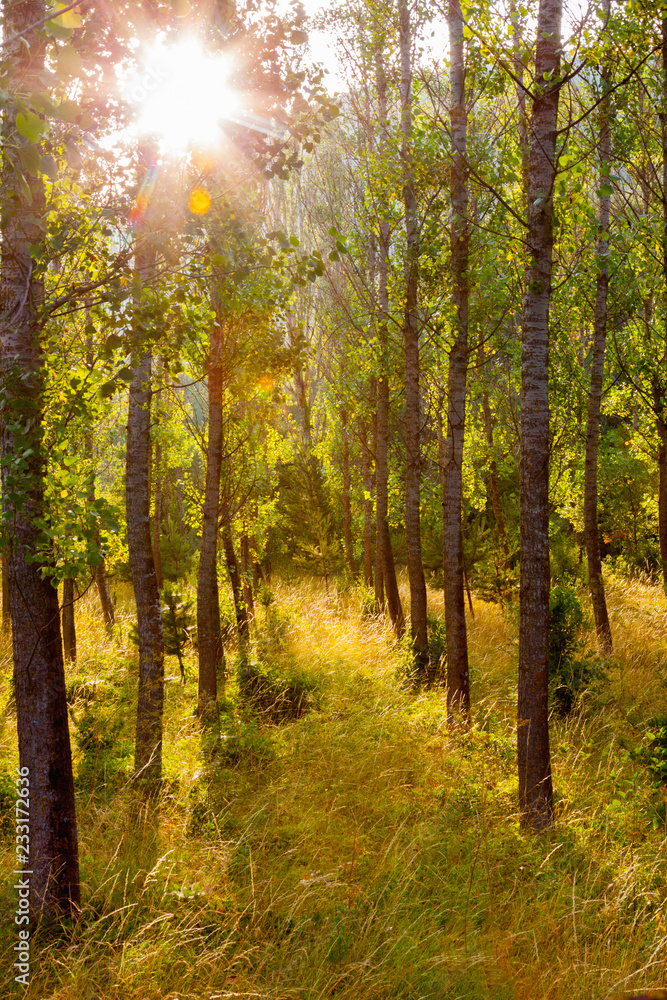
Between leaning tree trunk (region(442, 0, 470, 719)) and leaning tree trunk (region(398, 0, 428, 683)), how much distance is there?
911 millimetres

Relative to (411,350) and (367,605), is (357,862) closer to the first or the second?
(411,350)

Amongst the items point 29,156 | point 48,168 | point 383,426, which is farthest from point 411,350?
point 29,156

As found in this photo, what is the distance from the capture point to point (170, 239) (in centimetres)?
337

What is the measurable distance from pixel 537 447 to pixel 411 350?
4.81 metres

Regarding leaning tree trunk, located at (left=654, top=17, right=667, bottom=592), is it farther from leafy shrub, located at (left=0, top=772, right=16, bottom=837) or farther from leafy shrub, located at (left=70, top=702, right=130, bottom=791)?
leafy shrub, located at (left=0, top=772, right=16, bottom=837)

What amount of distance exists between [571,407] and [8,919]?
11969 mm

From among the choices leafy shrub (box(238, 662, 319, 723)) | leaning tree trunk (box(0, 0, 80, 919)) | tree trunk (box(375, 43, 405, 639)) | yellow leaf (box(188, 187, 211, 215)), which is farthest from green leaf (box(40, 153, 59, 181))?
tree trunk (box(375, 43, 405, 639))

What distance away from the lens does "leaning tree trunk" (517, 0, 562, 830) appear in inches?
183

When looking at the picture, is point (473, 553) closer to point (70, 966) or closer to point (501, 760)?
point (501, 760)

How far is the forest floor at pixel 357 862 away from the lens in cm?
329

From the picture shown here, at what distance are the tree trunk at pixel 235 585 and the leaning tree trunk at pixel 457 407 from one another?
419 centimetres

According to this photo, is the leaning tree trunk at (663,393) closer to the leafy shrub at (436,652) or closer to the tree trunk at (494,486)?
the tree trunk at (494,486)

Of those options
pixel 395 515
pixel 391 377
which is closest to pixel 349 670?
pixel 391 377

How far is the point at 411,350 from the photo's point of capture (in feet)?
30.1
